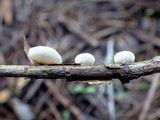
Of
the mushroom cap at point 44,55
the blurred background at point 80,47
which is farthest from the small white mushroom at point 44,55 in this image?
the blurred background at point 80,47

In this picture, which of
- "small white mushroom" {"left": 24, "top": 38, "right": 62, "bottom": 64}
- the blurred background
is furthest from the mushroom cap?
the blurred background

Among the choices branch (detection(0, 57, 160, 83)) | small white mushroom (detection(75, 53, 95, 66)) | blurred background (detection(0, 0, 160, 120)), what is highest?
blurred background (detection(0, 0, 160, 120))

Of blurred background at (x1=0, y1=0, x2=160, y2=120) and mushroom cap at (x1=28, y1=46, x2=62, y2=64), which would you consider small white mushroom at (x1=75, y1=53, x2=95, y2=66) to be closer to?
mushroom cap at (x1=28, y1=46, x2=62, y2=64)

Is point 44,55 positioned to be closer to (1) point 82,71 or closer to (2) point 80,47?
(1) point 82,71

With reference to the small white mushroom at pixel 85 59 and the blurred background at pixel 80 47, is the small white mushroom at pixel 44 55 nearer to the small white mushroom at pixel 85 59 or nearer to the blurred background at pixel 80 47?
the small white mushroom at pixel 85 59

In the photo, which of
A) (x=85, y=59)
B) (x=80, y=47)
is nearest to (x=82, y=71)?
(x=85, y=59)

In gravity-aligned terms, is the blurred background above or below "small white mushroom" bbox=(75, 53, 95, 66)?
above

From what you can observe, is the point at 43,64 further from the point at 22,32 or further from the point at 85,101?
the point at 22,32

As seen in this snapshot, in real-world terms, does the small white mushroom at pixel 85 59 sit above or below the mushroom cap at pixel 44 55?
above
